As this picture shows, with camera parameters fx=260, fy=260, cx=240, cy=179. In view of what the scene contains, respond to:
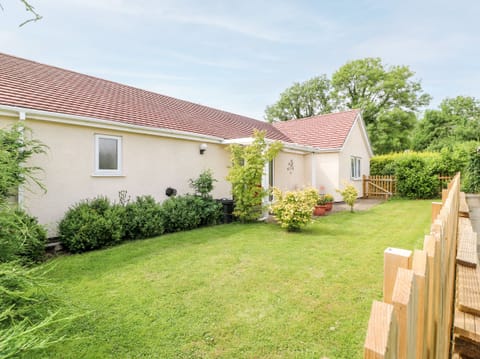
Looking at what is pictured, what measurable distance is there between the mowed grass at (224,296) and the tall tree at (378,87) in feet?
108

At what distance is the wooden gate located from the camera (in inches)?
699

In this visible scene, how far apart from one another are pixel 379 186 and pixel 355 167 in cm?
231

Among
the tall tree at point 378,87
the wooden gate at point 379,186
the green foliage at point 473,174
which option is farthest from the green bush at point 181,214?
the tall tree at point 378,87

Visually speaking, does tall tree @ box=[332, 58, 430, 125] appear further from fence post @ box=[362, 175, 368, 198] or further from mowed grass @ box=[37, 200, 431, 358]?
mowed grass @ box=[37, 200, 431, 358]

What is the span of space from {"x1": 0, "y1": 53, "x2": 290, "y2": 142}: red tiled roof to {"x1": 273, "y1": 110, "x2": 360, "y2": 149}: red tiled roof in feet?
17.0

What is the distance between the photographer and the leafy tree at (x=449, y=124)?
111 feet

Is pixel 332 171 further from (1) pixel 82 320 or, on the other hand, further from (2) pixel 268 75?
(2) pixel 268 75

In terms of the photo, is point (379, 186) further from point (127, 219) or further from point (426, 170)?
point (127, 219)

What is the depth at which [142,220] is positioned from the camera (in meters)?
7.34

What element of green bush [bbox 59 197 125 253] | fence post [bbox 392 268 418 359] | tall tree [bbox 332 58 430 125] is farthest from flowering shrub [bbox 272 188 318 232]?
tall tree [bbox 332 58 430 125]

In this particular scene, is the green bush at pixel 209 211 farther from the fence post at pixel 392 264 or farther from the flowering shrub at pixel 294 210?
the fence post at pixel 392 264

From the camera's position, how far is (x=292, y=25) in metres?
12.5

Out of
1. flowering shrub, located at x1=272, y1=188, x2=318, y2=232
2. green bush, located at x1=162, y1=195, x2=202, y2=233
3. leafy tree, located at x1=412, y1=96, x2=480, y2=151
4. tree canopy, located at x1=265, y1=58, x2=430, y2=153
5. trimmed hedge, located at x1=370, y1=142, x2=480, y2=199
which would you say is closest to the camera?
flowering shrub, located at x1=272, y1=188, x2=318, y2=232

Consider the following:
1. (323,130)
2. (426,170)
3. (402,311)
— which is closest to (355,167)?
(323,130)
